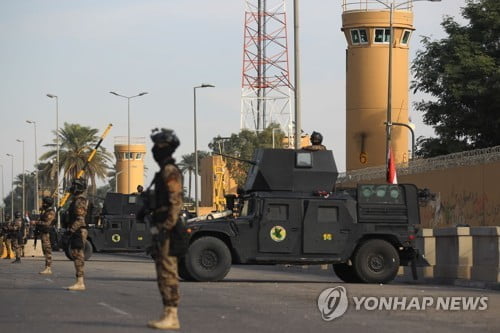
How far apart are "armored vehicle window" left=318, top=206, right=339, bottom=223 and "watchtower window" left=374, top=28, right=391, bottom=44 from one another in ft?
133

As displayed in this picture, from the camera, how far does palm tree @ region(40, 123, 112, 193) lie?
92.2 m

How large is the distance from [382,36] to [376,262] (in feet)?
135

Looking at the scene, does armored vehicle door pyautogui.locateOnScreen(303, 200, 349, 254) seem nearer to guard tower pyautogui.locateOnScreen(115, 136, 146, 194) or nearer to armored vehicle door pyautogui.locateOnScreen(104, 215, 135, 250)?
armored vehicle door pyautogui.locateOnScreen(104, 215, 135, 250)

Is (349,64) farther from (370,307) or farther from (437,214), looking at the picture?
(370,307)

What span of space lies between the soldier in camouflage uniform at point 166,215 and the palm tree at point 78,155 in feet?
258

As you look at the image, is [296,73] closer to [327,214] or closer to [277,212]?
[327,214]

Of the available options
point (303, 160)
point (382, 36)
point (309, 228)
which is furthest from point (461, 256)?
point (382, 36)

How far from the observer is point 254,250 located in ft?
79.6

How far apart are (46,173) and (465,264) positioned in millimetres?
77306

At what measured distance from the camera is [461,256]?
25.6 m

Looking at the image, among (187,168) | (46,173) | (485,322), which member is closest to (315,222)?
(485,322)

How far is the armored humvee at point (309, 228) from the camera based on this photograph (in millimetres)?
24031

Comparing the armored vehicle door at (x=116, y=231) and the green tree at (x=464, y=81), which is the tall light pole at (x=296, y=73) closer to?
the armored vehicle door at (x=116, y=231)

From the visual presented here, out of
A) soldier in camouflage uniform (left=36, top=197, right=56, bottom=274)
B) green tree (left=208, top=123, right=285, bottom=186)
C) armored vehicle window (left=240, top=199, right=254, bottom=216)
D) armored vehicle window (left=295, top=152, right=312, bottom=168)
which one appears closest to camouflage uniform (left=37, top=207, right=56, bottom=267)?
soldier in camouflage uniform (left=36, top=197, right=56, bottom=274)
